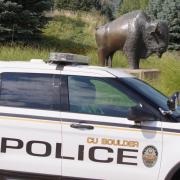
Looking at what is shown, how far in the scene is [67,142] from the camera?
20.3 ft

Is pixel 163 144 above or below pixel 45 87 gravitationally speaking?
below

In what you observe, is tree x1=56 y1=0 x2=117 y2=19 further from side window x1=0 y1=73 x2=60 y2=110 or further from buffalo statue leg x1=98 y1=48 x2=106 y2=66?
side window x1=0 y1=73 x2=60 y2=110

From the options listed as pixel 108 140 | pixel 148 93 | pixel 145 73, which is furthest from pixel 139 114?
pixel 145 73

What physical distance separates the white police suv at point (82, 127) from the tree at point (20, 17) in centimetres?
1706

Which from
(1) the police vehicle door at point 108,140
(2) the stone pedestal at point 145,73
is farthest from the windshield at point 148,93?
(2) the stone pedestal at point 145,73

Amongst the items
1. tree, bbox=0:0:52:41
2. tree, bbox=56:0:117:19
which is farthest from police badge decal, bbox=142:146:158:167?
tree, bbox=56:0:117:19

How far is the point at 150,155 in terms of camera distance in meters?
6.07

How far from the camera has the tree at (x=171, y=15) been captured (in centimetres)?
3656

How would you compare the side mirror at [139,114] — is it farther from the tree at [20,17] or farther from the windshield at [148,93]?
the tree at [20,17]

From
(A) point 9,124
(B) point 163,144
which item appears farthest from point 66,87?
(B) point 163,144

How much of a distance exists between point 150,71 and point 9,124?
12.6 m

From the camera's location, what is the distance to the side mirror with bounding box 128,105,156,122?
19.6 feet

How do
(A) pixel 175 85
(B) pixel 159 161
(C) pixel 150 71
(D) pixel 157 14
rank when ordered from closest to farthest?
1. (B) pixel 159 161
2. (A) pixel 175 85
3. (C) pixel 150 71
4. (D) pixel 157 14

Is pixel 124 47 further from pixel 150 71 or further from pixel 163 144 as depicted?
pixel 163 144
